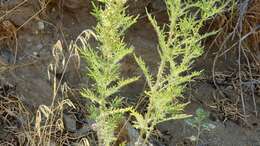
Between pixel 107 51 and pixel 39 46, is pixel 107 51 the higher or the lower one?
the lower one

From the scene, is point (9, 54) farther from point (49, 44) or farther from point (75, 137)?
point (75, 137)

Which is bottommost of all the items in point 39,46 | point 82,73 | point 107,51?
point 82,73

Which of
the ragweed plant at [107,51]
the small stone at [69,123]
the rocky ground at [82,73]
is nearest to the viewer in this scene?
the ragweed plant at [107,51]

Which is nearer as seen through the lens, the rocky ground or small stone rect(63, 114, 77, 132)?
small stone rect(63, 114, 77, 132)

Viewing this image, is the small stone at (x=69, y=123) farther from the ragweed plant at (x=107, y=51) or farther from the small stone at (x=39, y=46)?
the ragweed plant at (x=107, y=51)

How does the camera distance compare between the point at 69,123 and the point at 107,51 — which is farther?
the point at 69,123

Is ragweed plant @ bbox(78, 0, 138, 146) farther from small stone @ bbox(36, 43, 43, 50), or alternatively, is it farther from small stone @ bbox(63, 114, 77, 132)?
small stone @ bbox(36, 43, 43, 50)

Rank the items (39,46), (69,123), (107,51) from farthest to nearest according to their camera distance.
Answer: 1. (39,46)
2. (69,123)
3. (107,51)

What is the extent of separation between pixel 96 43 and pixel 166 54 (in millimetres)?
1390

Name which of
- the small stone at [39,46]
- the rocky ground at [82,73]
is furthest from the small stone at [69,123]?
the small stone at [39,46]

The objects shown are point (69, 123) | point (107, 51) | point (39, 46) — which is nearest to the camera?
point (107, 51)

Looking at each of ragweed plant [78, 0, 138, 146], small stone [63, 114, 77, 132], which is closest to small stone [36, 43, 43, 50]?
small stone [63, 114, 77, 132]

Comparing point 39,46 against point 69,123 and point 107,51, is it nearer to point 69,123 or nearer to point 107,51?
point 69,123

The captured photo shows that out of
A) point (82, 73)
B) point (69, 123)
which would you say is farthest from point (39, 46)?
point (69, 123)
